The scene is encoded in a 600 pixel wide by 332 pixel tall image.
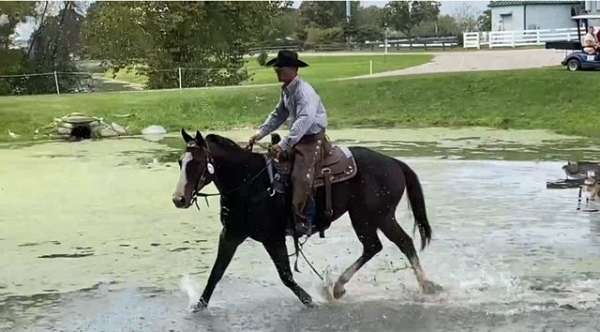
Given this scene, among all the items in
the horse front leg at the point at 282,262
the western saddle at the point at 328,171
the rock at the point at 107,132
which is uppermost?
the western saddle at the point at 328,171

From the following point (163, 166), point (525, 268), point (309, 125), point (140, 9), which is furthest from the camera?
point (140, 9)

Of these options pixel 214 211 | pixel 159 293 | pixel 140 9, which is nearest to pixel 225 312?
pixel 159 293

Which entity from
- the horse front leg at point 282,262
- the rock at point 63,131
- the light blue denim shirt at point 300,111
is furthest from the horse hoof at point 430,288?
the rock at point 63,131

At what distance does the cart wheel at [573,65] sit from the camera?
95.2 ft

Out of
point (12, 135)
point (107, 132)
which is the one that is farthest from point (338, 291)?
point (12, 135)

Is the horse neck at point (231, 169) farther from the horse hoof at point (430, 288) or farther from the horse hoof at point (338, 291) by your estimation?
the horse hoof at point (430, 288)

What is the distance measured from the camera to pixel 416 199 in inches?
296

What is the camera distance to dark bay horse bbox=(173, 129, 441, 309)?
6527 millimetres

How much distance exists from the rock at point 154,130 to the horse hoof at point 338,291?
1799 centimetres

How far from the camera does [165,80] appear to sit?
131 feet

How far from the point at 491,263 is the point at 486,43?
4952 centimetres

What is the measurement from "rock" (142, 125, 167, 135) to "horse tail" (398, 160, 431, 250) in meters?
17.7

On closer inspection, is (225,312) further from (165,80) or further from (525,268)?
(165,80)

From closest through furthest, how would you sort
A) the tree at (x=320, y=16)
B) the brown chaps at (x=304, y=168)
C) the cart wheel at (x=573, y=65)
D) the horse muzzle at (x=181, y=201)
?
the horse muzzle at (x=181, y=201) < the brown chaps at (x=304, y=168) < the cart wheel at (x=573, y=65) < the tree at (x=320, y=16)
